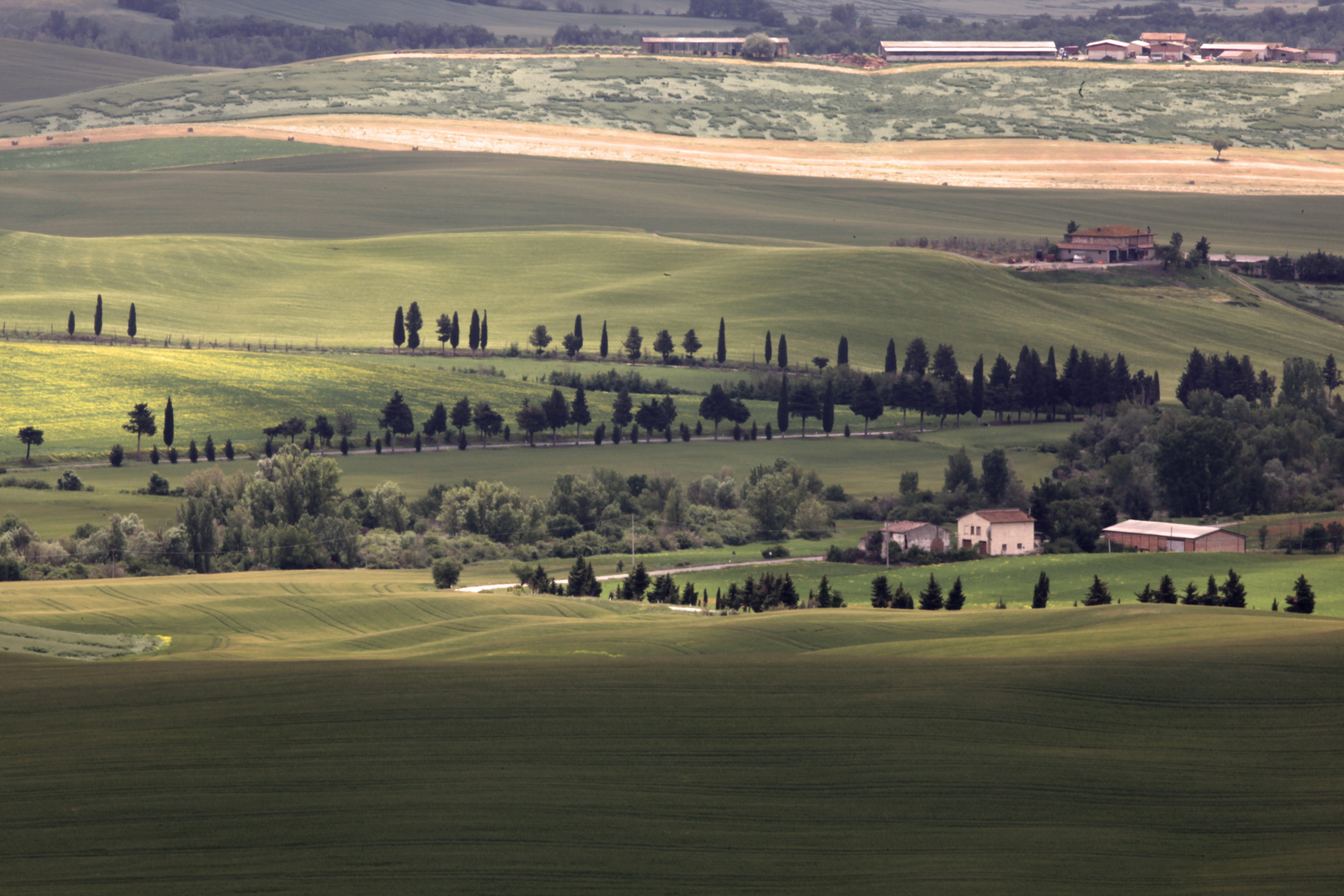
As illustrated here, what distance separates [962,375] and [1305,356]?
43552 mm

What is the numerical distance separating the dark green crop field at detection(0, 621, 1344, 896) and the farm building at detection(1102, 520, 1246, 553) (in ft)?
162

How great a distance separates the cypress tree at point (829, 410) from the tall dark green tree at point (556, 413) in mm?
23497

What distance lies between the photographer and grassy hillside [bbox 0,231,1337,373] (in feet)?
568

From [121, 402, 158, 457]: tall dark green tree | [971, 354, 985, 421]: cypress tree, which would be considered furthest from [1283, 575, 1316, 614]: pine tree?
[121, 402, 158, 457]: tall dark green tree

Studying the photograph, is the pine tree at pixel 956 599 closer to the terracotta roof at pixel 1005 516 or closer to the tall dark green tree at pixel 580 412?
the terracotta roof at pixel 1005 516

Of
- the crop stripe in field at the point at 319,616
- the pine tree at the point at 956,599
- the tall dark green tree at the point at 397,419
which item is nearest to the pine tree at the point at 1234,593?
the pine tree at the point at 956,599

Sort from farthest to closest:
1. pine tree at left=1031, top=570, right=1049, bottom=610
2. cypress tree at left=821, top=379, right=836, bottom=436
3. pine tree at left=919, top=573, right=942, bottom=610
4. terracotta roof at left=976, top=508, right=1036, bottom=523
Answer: cypress tree at left=821, top=379, right=836, bottom=436
terracotta roof at left=976, top=508, right=1036, bottom=523
pine tree at left=1031, top=570, right=1049, bottom=610
pine tree at left=919, top=573, right=942, bottom=610

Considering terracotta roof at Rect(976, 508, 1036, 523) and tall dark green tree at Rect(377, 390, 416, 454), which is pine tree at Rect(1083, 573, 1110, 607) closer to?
terracotta roof at Rect(976, 508, 1036, 523)

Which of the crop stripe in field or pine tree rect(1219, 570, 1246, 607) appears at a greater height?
pine tree rect(1219, 570, 1246, 607)

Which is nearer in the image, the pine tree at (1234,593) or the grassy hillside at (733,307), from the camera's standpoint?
the pine tree at (1234,593)

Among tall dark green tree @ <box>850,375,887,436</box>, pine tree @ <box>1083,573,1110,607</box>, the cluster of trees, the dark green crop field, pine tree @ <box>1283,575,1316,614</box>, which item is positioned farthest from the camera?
tall dark green tree @ <box>850,375,887,436</box>

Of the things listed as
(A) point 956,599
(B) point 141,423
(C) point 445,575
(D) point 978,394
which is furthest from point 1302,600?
(B) point 141,423

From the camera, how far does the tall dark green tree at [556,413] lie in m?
134

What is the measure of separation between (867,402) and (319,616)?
84.0 meters
